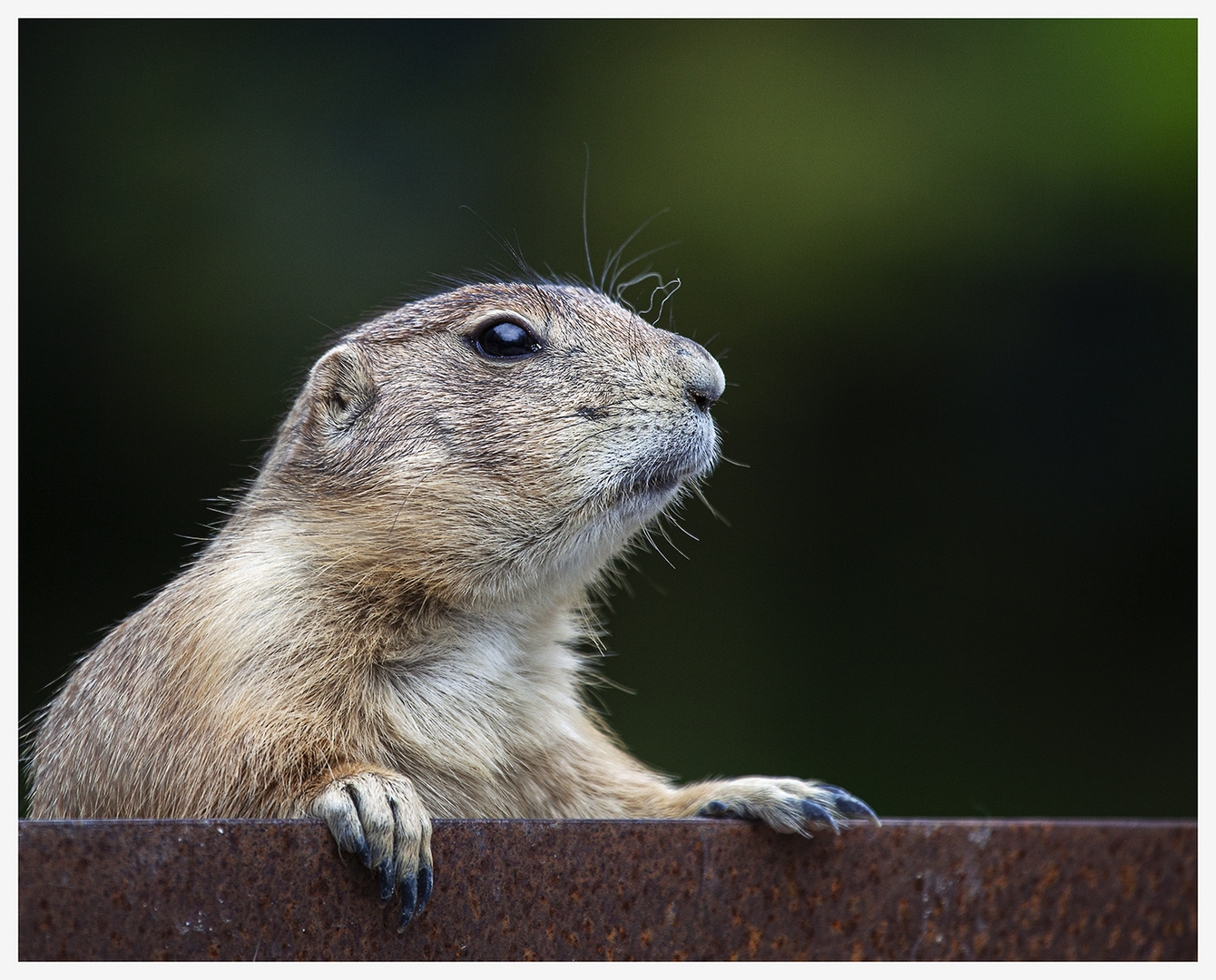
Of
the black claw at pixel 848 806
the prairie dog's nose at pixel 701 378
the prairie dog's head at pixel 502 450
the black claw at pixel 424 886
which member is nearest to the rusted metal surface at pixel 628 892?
the black claw at pixel 424 886

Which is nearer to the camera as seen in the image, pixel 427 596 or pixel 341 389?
pixel 427 596

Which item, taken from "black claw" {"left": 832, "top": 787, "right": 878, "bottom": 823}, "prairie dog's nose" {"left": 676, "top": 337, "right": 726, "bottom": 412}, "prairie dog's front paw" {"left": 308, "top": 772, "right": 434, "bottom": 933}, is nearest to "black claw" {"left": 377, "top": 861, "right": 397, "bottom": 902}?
"prairie dog's front paw" {"left": 308, "top": 772, "right": 434, "bottom": 933}

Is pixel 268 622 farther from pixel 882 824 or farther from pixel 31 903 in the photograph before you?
pixel 882 824

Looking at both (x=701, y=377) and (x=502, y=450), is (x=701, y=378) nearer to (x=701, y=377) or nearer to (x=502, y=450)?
(x=701, y=377)

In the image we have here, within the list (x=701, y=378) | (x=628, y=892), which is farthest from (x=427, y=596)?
(x=628, y=892)

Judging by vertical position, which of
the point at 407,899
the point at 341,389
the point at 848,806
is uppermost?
the point at 341,389

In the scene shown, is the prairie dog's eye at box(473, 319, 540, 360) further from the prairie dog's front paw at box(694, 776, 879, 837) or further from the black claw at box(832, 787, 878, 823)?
the black claw at box(832, 787, 878, 823)
